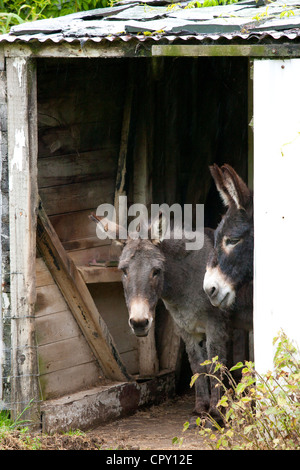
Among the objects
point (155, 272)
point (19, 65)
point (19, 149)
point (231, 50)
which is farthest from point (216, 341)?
point (19, 65)

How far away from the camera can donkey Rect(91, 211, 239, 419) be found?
22.9 ft

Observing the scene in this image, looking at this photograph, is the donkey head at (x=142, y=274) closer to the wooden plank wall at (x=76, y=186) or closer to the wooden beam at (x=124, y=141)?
the wooden plank wall at (x=76, y=186)

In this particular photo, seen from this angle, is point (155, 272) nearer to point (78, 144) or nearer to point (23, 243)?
point (23, 243)

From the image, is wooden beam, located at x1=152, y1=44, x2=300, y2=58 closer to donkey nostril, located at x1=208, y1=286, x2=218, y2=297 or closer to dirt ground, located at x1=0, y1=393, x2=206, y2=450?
donkey nostril, located at x1=208, y1=286, x2=218, y2=297

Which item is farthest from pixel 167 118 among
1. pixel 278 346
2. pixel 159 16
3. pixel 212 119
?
pixel 278 346

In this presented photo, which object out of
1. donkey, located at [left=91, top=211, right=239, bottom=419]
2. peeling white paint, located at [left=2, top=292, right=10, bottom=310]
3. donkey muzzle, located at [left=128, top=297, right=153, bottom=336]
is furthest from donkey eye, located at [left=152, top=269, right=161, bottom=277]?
peeling white paint, located at [left=2, top=292, right=10, bottom=310]

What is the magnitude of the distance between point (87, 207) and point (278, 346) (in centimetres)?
298

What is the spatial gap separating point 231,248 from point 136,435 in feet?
6.42

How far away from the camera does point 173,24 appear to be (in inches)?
242

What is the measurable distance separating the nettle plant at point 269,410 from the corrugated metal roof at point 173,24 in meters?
2.26

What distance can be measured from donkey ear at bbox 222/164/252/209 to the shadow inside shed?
1.70m

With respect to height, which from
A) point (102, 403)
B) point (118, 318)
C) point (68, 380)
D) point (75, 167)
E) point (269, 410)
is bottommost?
point (102, 403)

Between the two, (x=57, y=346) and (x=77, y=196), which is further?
(x=77, y=196)

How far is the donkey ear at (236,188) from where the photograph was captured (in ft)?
21.4
